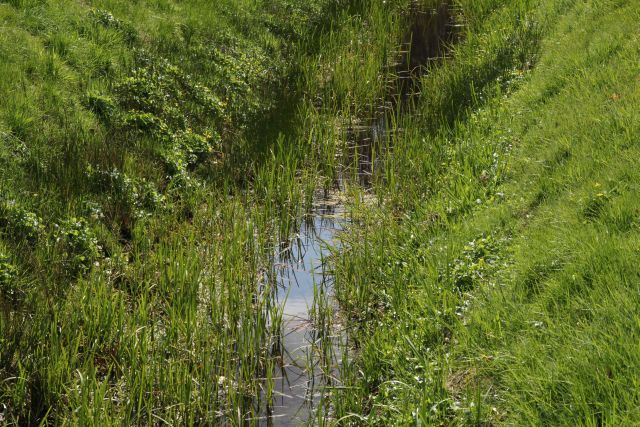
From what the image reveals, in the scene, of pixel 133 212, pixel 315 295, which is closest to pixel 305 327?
pixel 315 295

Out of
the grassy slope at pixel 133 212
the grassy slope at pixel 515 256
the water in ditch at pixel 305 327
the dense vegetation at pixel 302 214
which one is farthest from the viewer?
the water in ditch at pixel 305 327

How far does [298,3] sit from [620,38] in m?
7.52

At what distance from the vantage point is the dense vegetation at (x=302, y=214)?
495 cm

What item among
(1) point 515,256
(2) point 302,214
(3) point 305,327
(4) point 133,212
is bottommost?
(3) point 305,327

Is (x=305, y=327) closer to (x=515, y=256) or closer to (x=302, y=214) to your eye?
(x=515, y=256)

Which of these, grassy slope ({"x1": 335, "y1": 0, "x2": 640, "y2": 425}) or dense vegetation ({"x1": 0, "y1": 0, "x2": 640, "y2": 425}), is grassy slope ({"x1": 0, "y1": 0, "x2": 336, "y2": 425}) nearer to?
dense vegetation ({"x1": 0, "y1": 0, "x2": 640, "y2": 425})

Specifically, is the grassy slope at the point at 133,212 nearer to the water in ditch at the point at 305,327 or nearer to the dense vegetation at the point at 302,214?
the dense vegetation at the point at 302,214

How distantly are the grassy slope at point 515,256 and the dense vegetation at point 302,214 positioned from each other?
23 mm

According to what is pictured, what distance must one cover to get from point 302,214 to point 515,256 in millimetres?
3010

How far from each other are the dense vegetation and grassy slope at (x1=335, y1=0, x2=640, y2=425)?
0.02m

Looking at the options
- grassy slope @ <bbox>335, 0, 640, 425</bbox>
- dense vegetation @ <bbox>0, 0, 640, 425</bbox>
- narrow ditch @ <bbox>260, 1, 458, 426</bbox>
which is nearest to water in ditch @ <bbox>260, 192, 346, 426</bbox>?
narrow ditch @ <bbox>260, 1, 458, 426</bbox>

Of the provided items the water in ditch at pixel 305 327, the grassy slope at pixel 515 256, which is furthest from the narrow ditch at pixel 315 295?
the grassy slope at pixel 515 256

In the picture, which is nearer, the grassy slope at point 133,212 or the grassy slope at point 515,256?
the grassy slope at point 515,256

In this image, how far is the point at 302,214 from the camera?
27.5 ft
